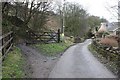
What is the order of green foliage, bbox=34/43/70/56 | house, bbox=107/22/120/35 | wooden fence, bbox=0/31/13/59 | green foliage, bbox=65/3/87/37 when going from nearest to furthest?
wooden fence, bbox=0/31/13/59 < green foliage, bbox=34/43/70/56 < house, bbox=107/22/120/35 < green foliage, bbox=65/3/87/37

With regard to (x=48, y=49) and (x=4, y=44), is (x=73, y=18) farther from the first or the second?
(x=4, y=44)

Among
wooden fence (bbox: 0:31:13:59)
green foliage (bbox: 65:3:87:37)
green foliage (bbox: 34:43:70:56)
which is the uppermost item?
green foliage (bbox: 65:3:87:37)

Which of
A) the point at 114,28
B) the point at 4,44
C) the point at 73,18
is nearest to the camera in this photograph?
the point at 4,44

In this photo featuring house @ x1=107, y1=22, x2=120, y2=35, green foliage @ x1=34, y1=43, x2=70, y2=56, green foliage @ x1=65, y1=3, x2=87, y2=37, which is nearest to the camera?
green foliage @ x1=34, y1=43, x2=70, y2=56

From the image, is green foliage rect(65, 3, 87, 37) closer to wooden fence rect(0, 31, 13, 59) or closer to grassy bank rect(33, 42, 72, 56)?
grassy bank rect(33, 42, 72, 56)

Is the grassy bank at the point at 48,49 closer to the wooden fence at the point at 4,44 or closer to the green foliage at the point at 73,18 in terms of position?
the wooden fence at the point at 4,44

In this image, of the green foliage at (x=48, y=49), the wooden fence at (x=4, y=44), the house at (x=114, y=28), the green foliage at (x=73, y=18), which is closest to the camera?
the wooden fence at (x=4, y=44)

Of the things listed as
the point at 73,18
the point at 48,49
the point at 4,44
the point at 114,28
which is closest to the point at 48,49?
the point at 48,49

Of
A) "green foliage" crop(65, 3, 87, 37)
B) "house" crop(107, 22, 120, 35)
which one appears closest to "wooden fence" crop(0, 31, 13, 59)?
"house" crop(107, 22, 120, 35)

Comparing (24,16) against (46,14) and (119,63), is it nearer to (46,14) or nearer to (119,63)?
(46,14)

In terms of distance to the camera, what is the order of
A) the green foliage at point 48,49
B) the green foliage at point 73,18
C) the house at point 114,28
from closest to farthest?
1. the green foliage at point 48,49
2. the house at point 114,28
3. the green foliage at point 73,18

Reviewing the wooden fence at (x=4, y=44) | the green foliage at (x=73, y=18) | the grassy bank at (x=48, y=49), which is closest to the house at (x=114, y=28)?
the grassy bank at (x=48, y=49)

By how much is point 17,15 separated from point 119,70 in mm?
18732

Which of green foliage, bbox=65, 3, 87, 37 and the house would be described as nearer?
the house
